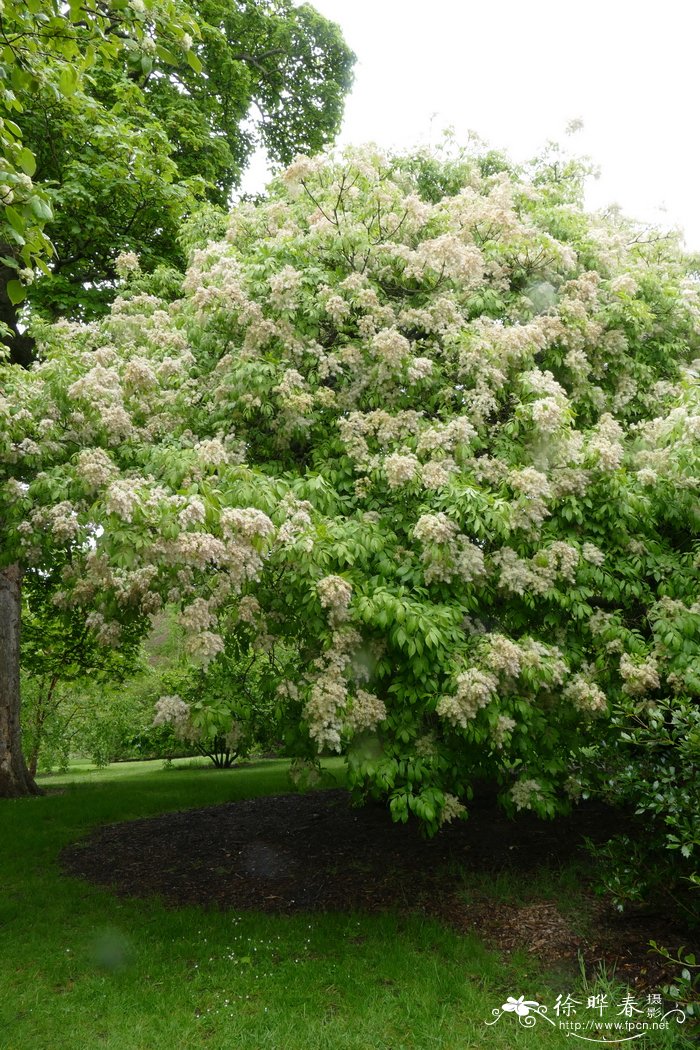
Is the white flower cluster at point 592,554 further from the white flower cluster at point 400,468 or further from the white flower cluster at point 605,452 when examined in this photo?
the white flower cluster at point 400,468

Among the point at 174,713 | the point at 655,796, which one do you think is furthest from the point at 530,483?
the point at 174,713

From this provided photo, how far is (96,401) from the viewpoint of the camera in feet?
22.5

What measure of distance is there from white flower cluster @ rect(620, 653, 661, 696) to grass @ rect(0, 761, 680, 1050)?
8.49 ft

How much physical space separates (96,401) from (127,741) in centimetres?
2490

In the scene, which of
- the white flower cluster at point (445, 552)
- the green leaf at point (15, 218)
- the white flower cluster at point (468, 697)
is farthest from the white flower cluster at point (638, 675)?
the green leaf at point (15, 218)

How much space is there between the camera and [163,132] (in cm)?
1280

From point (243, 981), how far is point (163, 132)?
12.9 metres

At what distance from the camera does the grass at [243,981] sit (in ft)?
18.9

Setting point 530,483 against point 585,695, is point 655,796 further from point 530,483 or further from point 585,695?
point 530,483

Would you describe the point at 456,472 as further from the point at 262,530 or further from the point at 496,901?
the point at 496,901

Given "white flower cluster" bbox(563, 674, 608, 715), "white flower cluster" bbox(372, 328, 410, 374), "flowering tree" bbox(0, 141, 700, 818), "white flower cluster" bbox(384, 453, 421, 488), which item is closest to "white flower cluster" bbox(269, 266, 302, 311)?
"flowering tree" bbox(0, 141, 700, 818)

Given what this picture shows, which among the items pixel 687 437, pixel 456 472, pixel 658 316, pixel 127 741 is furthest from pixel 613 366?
pixel 127 741

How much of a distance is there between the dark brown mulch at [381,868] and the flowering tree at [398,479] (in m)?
1.30

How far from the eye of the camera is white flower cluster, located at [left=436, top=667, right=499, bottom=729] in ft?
19.4
